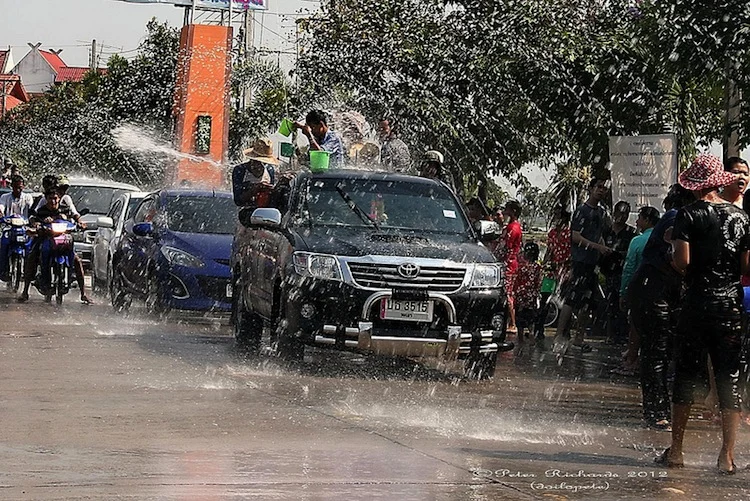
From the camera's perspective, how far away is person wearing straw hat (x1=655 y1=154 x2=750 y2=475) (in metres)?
8.73

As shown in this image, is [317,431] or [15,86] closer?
[317,431]

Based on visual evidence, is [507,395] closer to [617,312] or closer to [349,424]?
[349,424]

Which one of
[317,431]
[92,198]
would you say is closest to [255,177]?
[317,431]

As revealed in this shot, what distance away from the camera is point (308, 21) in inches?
1114

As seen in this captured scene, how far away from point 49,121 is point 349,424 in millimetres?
57849

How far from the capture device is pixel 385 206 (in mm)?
14000

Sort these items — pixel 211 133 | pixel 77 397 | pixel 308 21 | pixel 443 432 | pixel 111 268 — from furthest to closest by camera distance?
pixel 211 133
pixel 308 21
pixel 111 268
pixel 77 397
pixel 443 432

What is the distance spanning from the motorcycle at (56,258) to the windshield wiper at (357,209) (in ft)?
27.2

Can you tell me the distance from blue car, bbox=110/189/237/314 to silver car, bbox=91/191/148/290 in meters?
0.96

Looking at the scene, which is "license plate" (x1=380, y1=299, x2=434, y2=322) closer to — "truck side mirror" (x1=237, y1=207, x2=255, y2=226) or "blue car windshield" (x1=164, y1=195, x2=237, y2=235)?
"truck side mirror" (x1=237, y1=207, x2=255, y2=226)

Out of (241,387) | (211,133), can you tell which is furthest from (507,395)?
(211,133)

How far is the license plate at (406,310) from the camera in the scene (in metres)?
12.6

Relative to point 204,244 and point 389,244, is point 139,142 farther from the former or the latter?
point 389,244

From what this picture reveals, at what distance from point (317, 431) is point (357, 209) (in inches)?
183
